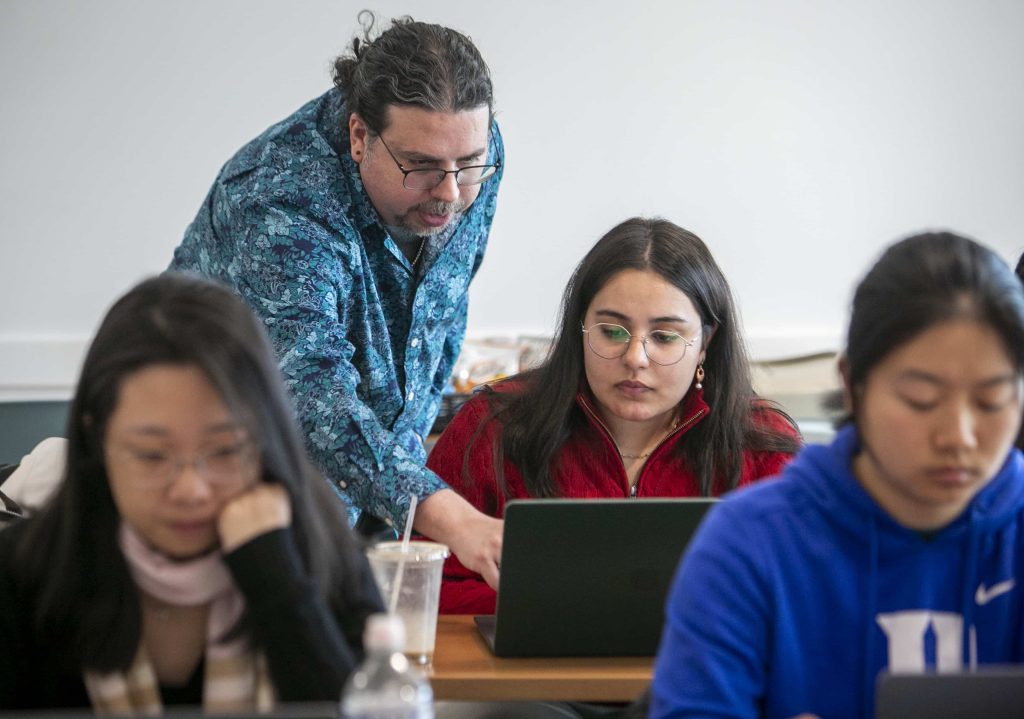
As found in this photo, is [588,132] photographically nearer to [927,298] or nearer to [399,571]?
[399,571]

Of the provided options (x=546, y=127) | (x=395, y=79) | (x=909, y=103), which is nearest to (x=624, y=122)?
(x=546, y=127)

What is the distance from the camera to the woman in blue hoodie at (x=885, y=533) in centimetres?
108

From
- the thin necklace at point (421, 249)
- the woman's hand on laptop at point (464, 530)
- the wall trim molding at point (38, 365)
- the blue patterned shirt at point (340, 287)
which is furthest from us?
the wall trim molding at point (38, 365)

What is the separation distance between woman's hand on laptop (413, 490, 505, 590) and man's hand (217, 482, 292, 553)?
0.48 metres

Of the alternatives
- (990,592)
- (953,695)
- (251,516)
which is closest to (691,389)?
(990,592)

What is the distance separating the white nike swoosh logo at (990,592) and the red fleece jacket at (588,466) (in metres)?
0.86

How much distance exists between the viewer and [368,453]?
1794 mm

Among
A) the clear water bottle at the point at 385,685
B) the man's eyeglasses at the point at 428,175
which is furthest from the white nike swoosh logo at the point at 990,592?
the man's eyeglasses at the point at 428,175

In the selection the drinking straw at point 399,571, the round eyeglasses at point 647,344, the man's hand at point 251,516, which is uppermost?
the round eyeglasses at point 647,344

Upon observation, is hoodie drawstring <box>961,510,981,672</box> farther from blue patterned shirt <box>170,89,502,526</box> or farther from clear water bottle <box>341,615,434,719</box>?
blue patterned shirt <box>170,89,502,526</box>

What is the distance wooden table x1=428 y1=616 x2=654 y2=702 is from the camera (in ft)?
4.74

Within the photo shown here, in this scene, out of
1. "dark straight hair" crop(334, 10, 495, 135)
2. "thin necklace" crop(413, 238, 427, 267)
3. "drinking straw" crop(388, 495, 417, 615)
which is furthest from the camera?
"thin necklace" crop(413, 238, 427, 267)

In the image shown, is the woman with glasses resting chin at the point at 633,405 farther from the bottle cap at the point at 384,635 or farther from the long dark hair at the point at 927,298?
the bottle cap at the point at 384,635

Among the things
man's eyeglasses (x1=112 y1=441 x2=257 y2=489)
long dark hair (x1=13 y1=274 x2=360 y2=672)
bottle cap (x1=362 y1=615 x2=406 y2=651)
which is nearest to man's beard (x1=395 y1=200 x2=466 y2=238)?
long dark hair (x1=13 y1=274 x2=360 y2=672)
